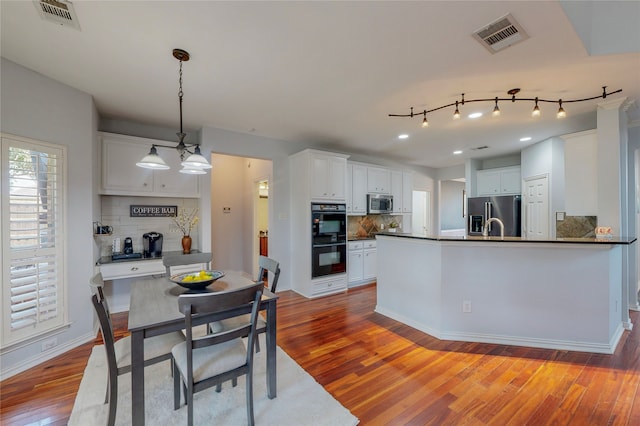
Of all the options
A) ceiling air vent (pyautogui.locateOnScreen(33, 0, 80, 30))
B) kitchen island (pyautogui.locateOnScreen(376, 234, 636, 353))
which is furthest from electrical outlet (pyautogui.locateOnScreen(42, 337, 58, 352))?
kitchen island (pyautogui.locateOnScreen(376, 234, 636, 353))

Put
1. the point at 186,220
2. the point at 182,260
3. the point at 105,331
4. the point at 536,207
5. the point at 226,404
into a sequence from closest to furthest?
the point at 105,331, the point at 226,404, the point at 182,260, the point at 186,220, the point at 536,207

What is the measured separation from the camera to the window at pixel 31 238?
2.26 meters

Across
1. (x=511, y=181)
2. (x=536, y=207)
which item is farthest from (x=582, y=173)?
(x=511, y=181)

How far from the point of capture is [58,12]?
1755 mm

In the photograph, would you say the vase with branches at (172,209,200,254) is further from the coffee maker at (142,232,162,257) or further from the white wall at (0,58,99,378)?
the white wall at (0,58,99,378)

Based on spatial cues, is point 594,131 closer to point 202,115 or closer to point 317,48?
point 317,48

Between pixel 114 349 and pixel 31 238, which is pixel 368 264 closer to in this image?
pixel 114 349

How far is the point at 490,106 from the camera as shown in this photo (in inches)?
130

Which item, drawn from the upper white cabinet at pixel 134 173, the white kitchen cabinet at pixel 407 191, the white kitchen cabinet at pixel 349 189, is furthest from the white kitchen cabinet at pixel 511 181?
the upper white cabinet at pixel 134 173

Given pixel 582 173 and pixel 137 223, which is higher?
pixel 582 173

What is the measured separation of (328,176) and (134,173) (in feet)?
9.20

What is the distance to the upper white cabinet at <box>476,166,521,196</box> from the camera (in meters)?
5.66

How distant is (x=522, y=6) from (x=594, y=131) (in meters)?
Answer: 2.87

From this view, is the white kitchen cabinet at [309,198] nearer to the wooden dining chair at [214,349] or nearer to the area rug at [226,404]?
the area rug at [226,404]
